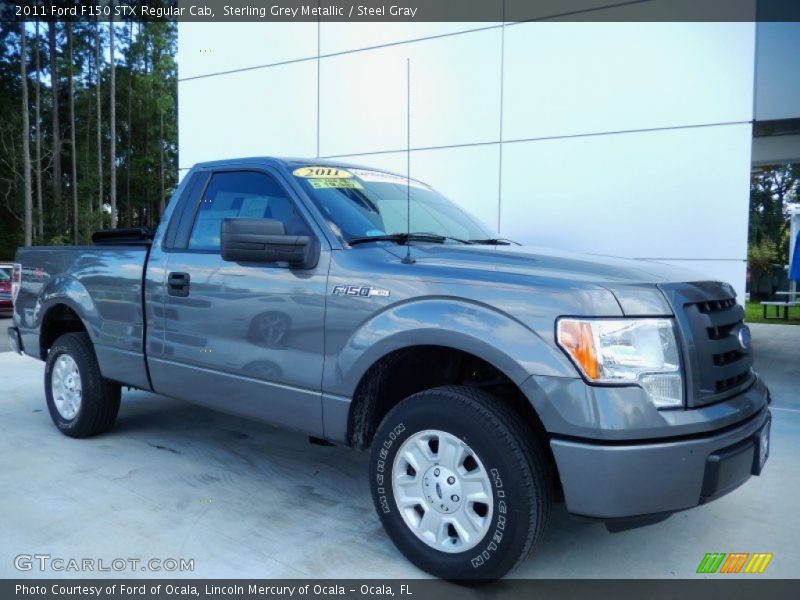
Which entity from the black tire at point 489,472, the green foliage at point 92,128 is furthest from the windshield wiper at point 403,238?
the green foliage at point 92,128

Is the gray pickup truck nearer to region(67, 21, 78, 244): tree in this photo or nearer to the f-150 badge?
the f-150 badge

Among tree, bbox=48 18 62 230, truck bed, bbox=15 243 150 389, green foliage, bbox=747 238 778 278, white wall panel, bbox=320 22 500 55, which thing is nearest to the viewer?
truck bed, bbox=15 243 150 389

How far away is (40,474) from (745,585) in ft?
12.7

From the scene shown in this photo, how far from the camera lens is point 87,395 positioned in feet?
15.0

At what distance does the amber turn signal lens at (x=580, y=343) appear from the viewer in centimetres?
238

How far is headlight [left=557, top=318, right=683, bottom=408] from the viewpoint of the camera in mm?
2379

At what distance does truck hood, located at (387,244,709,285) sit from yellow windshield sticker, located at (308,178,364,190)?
599 millimetres

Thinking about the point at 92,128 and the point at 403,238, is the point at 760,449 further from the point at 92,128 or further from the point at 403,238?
the point at 92,128

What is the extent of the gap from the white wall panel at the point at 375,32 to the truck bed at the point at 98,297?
5.46 metres

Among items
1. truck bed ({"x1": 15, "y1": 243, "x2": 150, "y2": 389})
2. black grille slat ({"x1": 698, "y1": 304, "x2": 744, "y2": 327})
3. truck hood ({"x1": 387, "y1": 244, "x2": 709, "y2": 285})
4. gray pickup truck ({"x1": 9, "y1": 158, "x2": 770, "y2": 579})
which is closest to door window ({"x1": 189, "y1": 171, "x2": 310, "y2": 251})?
gray pickup truck ({"x1": 9, "y1": 158, "x2": 770, "y2": 579})

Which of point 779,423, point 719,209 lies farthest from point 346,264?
point 719,209

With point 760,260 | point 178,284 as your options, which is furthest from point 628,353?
point 760,260

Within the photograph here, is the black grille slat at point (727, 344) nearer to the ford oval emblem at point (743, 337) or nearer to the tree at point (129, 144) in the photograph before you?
the ford oval emblem at point (743, 337)

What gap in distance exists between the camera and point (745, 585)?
2.80 metres
